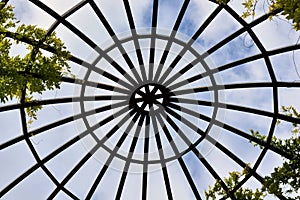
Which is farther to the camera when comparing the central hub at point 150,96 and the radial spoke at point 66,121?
the central hub at point 150,96

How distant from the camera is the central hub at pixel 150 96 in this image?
1476cm

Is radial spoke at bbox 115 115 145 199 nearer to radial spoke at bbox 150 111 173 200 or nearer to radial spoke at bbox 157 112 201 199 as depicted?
radial spoke at bbox 150 111 173 200

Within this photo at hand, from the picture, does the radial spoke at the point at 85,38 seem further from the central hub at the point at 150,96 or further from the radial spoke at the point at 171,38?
the radial spoke at the point at 171,38

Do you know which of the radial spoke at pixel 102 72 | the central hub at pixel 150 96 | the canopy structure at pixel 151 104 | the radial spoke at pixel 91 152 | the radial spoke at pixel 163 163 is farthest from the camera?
the radial spoke at pixel 163 163

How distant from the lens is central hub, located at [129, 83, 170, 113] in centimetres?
1476

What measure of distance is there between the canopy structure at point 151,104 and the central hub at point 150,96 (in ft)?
0.12

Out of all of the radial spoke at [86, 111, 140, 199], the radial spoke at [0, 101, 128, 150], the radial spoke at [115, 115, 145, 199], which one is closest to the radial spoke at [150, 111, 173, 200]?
the radial spoke at [115, 115, 145, 199]

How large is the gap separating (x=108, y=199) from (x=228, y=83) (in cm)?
626

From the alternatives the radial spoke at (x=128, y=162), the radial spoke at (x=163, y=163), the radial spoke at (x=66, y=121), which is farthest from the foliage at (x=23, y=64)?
the radial spoke at (x=163, y=163)

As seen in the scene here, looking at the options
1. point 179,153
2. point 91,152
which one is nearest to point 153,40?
point 179,153

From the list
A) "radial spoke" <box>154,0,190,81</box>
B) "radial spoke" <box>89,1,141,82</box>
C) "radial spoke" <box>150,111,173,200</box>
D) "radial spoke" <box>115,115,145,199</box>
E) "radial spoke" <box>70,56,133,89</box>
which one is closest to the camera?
"radial spoke" <box>89,1,141,82</box>

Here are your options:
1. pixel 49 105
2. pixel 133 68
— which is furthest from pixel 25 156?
pixel 133 68

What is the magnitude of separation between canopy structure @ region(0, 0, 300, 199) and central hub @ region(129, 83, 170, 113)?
0.12ft

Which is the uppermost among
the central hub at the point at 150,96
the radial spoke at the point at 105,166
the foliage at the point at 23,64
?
the central hub at the point at 150,96
